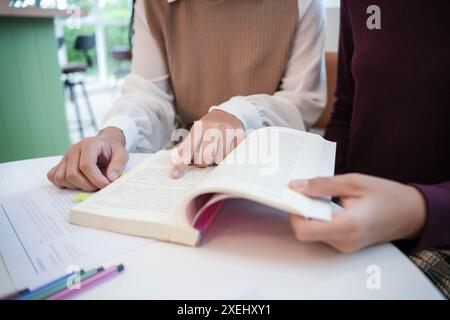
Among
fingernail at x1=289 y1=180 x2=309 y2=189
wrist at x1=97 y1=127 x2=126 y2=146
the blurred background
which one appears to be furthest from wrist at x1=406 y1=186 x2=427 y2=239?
the blurred background

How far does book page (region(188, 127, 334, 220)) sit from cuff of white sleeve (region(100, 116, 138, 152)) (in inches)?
12.7

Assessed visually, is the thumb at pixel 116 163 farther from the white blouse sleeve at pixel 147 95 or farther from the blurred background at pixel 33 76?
the blurred background at pixel 33 76

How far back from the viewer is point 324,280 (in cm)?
33

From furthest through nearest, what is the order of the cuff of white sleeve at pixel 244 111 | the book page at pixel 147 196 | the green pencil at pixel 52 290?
the cuff of white sleeve at pixel 244 111 < the book page at pixel 147 196 < the green pencil at pixel 52 290

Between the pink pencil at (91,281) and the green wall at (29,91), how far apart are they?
151cm

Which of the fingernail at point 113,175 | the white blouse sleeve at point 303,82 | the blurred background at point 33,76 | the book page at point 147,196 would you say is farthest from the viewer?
the blurred background at point 33,76

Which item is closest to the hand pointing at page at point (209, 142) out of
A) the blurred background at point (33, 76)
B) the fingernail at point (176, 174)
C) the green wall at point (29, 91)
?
the fingernail at point (176, 174)

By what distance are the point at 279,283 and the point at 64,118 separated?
1.83 meters

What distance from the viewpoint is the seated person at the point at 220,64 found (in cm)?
78

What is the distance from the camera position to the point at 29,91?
5.44 feet

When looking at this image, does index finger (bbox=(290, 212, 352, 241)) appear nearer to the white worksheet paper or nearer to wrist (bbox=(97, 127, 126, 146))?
the white worksheet paper

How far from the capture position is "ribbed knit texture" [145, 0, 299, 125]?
80cm
